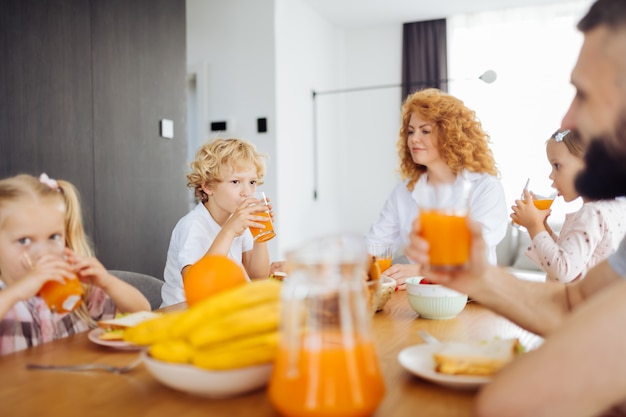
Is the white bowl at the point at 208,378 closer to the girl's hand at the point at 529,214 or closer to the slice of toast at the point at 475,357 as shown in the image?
the slice of toast at the point at 475,357

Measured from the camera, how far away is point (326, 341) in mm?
634

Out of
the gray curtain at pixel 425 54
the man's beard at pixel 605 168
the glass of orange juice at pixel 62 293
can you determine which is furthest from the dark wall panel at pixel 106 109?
the gray curtain at pixel 425 54

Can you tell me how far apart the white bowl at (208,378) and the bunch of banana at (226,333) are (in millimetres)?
10

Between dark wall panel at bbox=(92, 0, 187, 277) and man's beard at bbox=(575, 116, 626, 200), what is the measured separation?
252 centimetres

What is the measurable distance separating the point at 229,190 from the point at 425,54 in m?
3.93

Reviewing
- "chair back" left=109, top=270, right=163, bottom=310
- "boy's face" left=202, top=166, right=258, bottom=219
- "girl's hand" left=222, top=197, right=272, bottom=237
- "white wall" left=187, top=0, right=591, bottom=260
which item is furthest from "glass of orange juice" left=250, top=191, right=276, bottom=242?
"white wall" left=187, top=0, right=591, bottom=260

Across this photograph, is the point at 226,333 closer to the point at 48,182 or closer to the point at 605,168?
the point at 605,168

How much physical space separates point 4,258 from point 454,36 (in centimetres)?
502

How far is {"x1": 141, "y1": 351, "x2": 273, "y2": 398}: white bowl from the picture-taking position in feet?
2.36

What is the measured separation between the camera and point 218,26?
454 centimetres

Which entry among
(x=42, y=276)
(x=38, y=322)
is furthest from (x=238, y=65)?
(x=42, y=276)

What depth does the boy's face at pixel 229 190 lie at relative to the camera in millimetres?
2100

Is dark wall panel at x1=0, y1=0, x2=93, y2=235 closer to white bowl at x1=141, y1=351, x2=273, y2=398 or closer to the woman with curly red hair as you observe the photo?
the woman with curly red hair

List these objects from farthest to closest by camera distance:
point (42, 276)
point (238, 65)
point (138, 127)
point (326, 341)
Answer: point (238, 65), point (138, 127), point (42, 276), point (326, 341)
